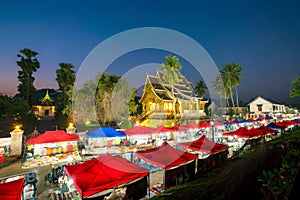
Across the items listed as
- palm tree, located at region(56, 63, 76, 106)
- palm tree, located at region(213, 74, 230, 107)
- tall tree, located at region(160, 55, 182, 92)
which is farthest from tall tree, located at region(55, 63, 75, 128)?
palm tree, located at region(213, 74, 230, 107)

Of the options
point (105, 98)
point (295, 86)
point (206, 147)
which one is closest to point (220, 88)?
point (295, 86)

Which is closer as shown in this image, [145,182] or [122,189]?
[122,189]

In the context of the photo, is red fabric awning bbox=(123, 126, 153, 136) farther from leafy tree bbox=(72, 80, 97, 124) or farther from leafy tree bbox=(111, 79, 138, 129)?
leafy tree bbox=(72, 80, 97, 124)

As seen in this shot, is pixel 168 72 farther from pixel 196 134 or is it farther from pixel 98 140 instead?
pixel 98 140

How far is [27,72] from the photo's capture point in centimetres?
2747

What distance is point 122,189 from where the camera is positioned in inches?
230

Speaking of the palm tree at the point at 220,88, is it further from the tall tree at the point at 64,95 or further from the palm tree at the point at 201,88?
the tall tree at the point at 64,95

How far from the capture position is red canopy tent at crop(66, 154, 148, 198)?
476 centimetres

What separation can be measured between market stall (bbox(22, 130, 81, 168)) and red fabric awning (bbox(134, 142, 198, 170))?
19.3 feet

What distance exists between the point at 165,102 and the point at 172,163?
2583 centimetres

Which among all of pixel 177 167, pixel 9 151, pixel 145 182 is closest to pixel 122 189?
pixel 145 182

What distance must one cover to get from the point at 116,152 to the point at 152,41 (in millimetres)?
10630

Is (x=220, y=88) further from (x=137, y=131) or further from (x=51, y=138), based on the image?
(x=51, y=138)

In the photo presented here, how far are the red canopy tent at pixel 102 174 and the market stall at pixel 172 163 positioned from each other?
120 centimetres
